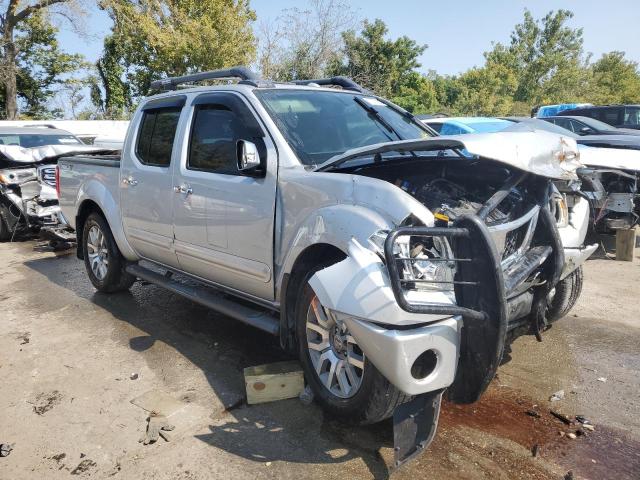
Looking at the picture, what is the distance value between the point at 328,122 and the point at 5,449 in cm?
284

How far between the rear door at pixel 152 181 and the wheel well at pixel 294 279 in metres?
1.54

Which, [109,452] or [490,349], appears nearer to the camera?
[490,349]

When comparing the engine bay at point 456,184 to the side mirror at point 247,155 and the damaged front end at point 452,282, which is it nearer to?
the damaged front end at point 452,282

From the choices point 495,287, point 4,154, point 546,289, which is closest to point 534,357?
point 546,289

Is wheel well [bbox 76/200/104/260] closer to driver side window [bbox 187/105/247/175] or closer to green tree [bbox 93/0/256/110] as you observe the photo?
driver side window [bbox 187/105/247/175]

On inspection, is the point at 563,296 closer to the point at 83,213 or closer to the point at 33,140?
the point at 83,213

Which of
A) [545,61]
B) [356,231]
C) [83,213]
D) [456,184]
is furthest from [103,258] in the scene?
[545,61]

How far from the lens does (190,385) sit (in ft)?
11.8

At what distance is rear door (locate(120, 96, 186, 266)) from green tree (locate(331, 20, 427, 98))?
22806 mm

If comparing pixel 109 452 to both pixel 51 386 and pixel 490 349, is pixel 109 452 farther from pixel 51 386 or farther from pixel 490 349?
pixel 490 349

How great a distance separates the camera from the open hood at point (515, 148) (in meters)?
2.50

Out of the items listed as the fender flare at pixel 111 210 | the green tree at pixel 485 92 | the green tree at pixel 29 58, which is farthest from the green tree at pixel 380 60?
the fender flare at pixel 111 210

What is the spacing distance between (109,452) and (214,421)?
0.59 meters

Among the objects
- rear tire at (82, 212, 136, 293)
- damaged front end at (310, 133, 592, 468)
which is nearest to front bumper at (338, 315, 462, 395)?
damaged front end at (310, 133, 592, 468)
